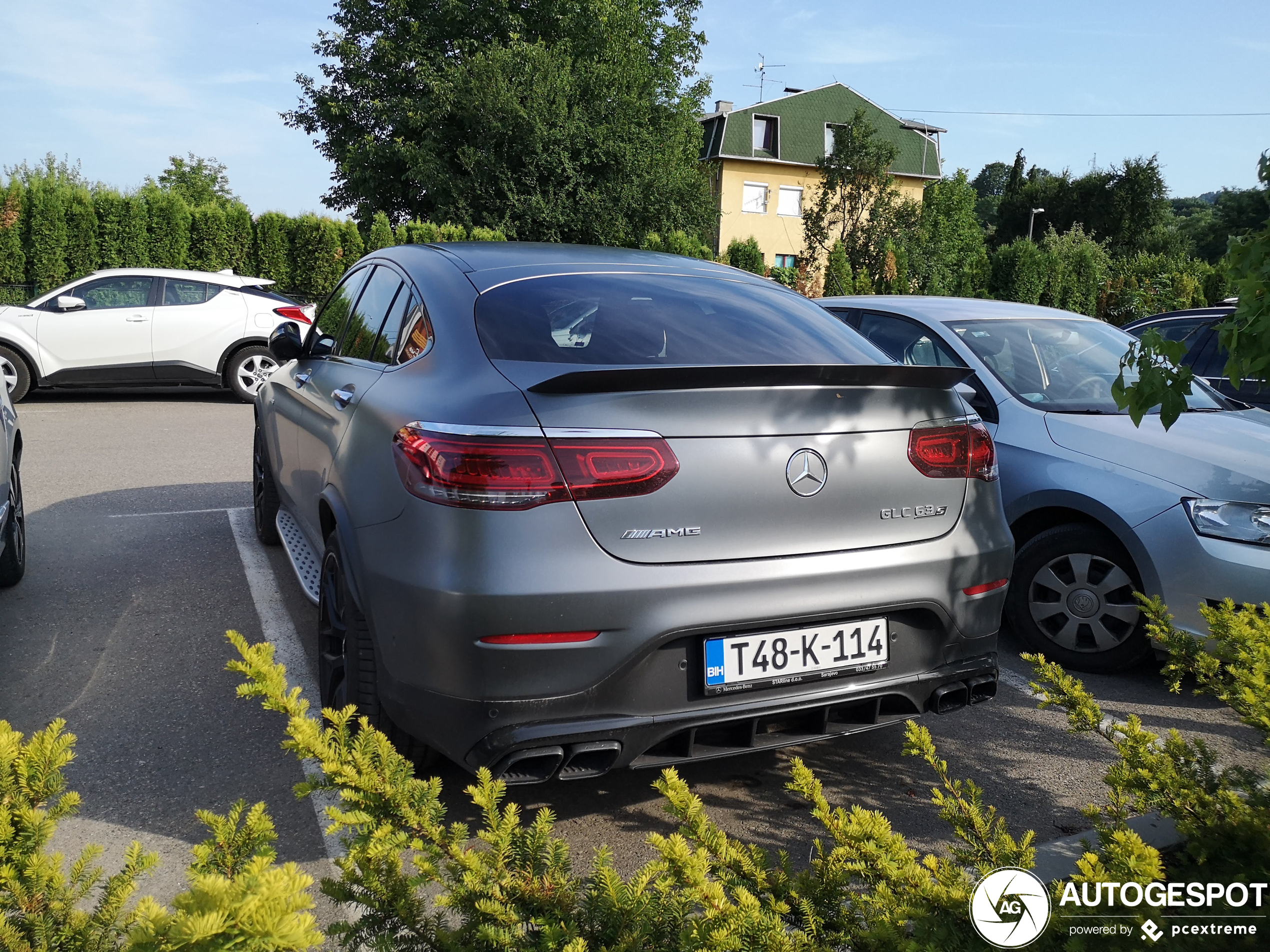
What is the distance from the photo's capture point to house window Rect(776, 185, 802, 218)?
2169 inches

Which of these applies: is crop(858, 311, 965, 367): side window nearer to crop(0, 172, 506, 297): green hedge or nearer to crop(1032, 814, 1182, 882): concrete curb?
crop(1032, 814, 1182, 882): concrete curb

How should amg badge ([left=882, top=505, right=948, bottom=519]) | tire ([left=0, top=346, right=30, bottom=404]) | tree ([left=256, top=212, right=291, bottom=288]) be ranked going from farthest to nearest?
tree ([left=256, top=212, right=291, bottom=288]) → tire ([left=0, top=346, right=30, bottom=404]) → amg badge ([left=882, top=505, right=948, bottom=519])

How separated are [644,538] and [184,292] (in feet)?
42.0

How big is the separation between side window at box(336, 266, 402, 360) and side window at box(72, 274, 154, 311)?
10.5 metres

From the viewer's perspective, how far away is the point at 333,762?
1817 millimetres

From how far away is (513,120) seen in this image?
28.9 m

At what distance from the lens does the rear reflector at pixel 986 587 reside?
121 inches

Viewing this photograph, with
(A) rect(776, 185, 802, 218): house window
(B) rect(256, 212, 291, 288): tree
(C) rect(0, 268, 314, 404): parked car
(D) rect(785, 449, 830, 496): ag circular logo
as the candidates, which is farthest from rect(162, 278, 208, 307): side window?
(A) rect(776, 185, 802, 218): house window

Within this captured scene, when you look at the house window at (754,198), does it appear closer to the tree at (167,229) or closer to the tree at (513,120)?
the tree at (513,120)

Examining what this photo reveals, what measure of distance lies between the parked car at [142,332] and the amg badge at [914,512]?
39.1ft

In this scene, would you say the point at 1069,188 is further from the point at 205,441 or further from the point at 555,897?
the point at 555,897

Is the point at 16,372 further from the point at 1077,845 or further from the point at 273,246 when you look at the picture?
the point at 1077,845

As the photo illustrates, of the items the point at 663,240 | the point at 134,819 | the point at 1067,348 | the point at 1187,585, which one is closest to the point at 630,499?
the point at 134,819

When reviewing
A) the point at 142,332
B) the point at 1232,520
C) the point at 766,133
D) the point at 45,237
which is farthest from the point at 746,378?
the point at 766,133
